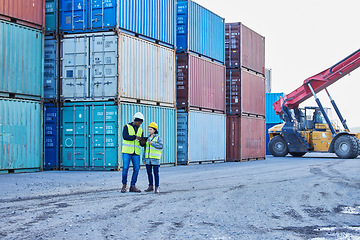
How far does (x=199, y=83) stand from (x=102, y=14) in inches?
241

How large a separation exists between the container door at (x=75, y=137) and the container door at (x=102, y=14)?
2.76 meters

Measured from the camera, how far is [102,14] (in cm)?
1616

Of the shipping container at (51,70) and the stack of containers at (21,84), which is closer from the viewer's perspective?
the stack of containers at (21,84)

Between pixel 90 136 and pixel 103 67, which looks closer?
pixel 90 136

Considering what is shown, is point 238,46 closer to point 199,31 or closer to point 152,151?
point 199,31

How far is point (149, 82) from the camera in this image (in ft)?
57.4

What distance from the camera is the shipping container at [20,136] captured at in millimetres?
14508

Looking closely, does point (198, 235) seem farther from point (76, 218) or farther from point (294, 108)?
point (294, 108)

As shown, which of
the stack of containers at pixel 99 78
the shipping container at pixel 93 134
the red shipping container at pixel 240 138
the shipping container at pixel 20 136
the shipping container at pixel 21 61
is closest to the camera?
the shipping container at pixel 20 136

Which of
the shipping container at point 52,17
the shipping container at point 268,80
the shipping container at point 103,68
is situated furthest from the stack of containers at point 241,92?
the shipping container at point 268,80

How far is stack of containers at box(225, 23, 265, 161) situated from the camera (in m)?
23.8

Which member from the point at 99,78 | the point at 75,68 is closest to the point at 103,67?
the point at 99,78

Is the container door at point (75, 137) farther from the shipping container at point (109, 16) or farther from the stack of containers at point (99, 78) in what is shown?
the shipping container at point (109, 16)

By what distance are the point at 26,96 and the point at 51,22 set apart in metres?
3.06
